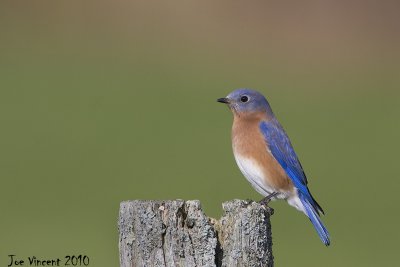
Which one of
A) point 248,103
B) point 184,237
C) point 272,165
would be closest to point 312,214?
point 272,165

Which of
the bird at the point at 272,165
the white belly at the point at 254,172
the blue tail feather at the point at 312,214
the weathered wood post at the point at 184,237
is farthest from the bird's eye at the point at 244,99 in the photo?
the weathered wood post at the point at 184,237

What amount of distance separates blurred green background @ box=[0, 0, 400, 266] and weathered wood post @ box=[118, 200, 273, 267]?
8.15 meters

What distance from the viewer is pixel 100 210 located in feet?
57.7

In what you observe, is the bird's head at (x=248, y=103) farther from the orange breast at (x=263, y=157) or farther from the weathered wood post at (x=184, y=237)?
the weathered wood post at (x=184, y=237)

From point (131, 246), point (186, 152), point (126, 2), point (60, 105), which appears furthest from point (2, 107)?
point (131, 246)

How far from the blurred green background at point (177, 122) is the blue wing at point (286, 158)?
524cm

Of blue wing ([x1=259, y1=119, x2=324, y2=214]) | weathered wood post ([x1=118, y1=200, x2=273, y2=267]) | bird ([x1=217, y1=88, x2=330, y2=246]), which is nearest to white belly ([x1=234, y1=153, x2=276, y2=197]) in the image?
bird ([x1=217, y1=88, x2=330, y2=246])

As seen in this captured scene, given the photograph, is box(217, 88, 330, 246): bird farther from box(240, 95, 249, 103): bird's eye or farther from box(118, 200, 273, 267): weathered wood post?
box(118, 200, 273, 267): weathered wood post

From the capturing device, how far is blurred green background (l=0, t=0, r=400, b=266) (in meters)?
17.1

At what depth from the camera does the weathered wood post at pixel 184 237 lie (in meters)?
6.01

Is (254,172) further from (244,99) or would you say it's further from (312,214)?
(244,99)

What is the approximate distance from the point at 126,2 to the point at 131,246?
91.9 ft

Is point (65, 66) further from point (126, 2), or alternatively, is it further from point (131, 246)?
point (131, 246)

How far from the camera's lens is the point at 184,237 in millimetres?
6031
